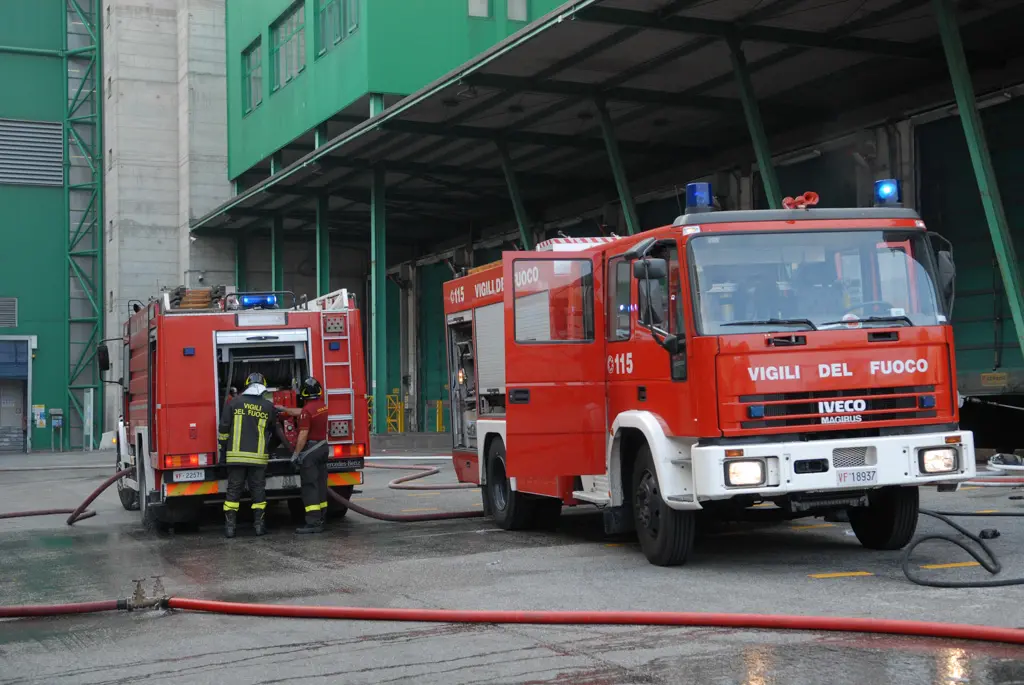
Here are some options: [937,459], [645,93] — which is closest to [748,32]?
[645,93]

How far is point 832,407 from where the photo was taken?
8922mm

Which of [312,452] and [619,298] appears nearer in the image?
[619,298]

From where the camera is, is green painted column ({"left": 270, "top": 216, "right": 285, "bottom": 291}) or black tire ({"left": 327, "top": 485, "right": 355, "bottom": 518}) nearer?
black tire ({"left": 327, "top": 485, "right": 355, "bottom": 518})

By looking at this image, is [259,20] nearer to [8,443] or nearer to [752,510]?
[8,443]

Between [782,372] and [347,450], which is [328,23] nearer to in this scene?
[347,450]

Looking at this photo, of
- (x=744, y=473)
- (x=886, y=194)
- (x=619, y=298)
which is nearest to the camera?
(x=744, y=473)

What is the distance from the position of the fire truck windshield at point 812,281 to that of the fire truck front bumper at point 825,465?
854mm

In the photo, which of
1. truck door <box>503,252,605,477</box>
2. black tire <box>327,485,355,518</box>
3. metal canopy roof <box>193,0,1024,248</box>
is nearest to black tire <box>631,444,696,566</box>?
truck door <box>503,252,605,477</box>

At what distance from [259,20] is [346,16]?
7.57 meters

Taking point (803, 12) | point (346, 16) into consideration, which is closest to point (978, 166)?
point (803, 12)

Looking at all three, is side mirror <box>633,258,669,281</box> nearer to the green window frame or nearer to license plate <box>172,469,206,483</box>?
license plate <box>172,469,206,483</box>

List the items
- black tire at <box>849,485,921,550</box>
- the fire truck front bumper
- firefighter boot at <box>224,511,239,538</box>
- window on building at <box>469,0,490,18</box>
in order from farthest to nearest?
window on building at <box>469,0,490,18</box> < firefighter boot at <box>224,511,239,538</box> < black tire at <box>849,485,921,550</box> < the fire truck front bumper

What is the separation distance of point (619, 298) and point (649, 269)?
1259mm

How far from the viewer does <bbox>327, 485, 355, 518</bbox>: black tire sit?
1440 cm
